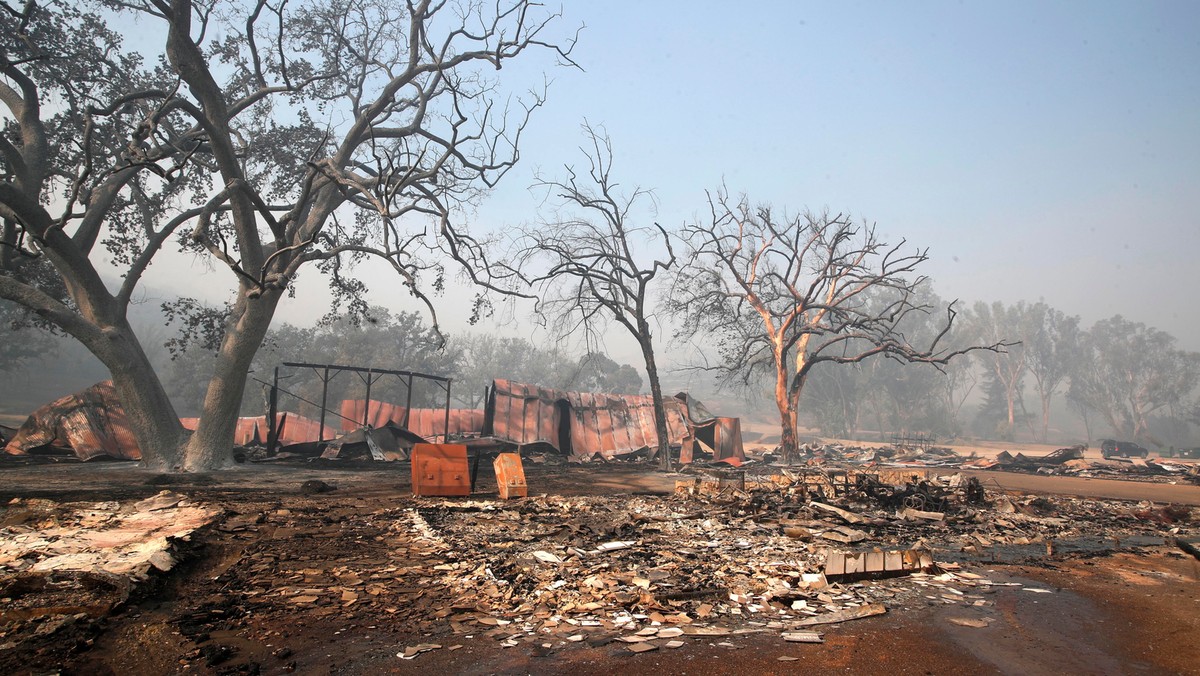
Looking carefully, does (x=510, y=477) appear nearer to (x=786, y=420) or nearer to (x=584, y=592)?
(x=584, y=592)

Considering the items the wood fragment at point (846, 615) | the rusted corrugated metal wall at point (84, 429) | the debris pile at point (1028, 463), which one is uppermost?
the rusted corrugated metal wall at point (84, 429)

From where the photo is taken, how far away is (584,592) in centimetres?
471

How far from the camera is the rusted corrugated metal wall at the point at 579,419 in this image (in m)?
21.3

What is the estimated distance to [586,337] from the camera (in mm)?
19750

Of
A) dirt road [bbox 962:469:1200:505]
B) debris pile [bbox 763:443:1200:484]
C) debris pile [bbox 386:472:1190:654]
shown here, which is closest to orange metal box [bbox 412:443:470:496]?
debris pile [bbox 386:472:1190:654]

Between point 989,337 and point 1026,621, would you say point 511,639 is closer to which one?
point 1026,621

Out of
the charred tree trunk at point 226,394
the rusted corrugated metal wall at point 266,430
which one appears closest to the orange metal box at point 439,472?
the charred tree trunk at point 226,394

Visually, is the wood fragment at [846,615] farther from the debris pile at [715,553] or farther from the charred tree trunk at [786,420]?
the charred tree trunk at [786,420]

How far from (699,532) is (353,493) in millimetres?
5885

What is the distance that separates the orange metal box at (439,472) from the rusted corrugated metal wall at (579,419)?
11313mm

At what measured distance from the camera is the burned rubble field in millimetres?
3580

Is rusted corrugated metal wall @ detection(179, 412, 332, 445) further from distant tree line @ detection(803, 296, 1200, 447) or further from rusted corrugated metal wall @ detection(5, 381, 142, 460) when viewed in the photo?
distant tree line @ detection(803, 296, 1200, 447)

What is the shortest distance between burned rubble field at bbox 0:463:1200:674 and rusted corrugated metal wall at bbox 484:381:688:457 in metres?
12.4

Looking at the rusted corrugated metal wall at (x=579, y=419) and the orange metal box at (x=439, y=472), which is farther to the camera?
the rusted corrugated metal wall at (x=579, y=419)
